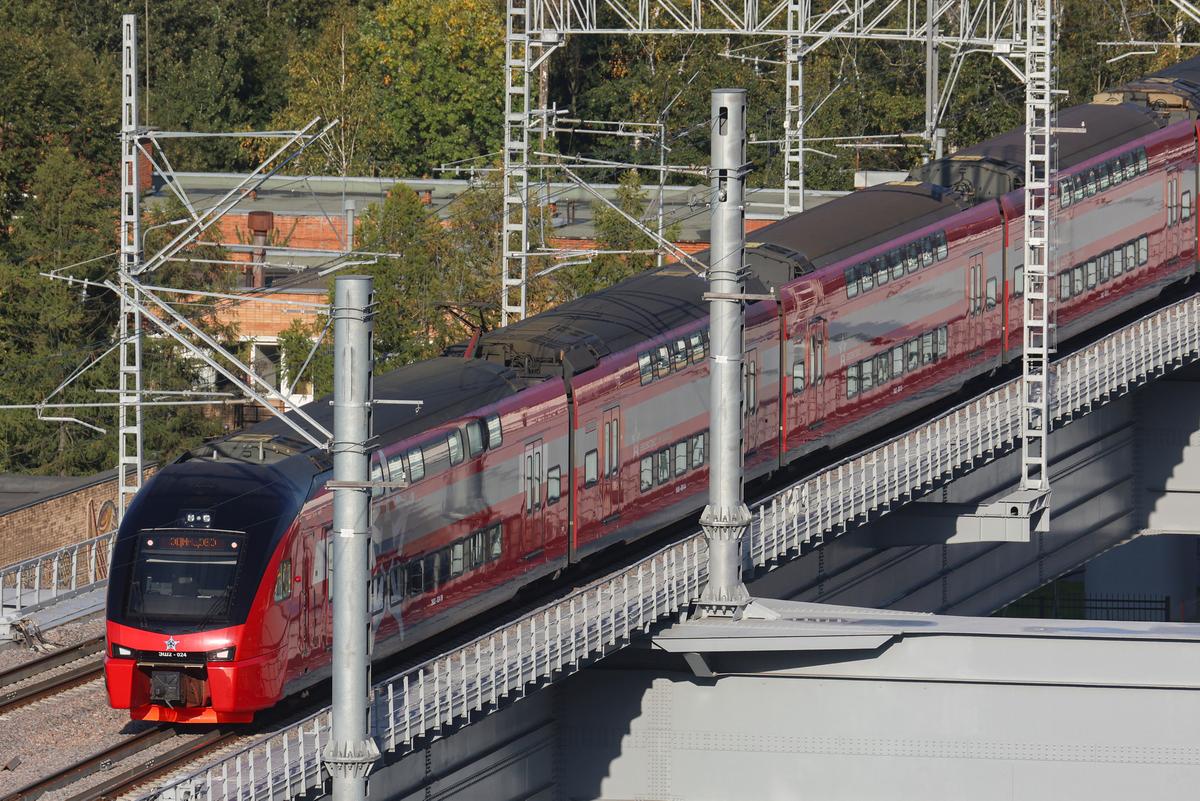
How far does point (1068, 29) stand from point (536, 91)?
19046 mm

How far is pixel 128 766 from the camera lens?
2823cm

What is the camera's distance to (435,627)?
1244 inches

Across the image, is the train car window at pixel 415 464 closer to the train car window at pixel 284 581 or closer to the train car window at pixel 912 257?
the train car window at pixel 284 581

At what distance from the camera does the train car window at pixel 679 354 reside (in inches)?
1478

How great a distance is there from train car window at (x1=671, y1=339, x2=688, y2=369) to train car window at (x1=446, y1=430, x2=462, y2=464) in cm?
630

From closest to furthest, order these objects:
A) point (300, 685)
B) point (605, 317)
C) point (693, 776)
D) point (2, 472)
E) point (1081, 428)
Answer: point (300, 685), point (693, 776), point (605, 317), point (1081, 428), point (2, 472)

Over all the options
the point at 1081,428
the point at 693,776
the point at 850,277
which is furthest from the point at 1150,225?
the point at 693,776

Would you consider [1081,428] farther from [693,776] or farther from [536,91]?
[536,91]

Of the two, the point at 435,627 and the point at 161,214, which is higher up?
the point at 161,214

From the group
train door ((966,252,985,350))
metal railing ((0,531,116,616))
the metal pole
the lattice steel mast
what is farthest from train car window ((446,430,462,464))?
train door ((966,252,985,350))

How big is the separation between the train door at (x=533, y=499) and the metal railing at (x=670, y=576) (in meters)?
1.57

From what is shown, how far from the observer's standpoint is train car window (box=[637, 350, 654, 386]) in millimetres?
36531

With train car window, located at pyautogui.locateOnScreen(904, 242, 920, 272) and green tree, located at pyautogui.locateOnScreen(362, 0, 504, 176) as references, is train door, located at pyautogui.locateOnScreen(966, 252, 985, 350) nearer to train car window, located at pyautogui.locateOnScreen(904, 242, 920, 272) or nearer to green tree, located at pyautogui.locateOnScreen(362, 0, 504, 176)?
train car window, located at pyautogui.locateOnScreen(904, 242, 920, 272)

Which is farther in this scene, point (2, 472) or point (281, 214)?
point (281, 214)
